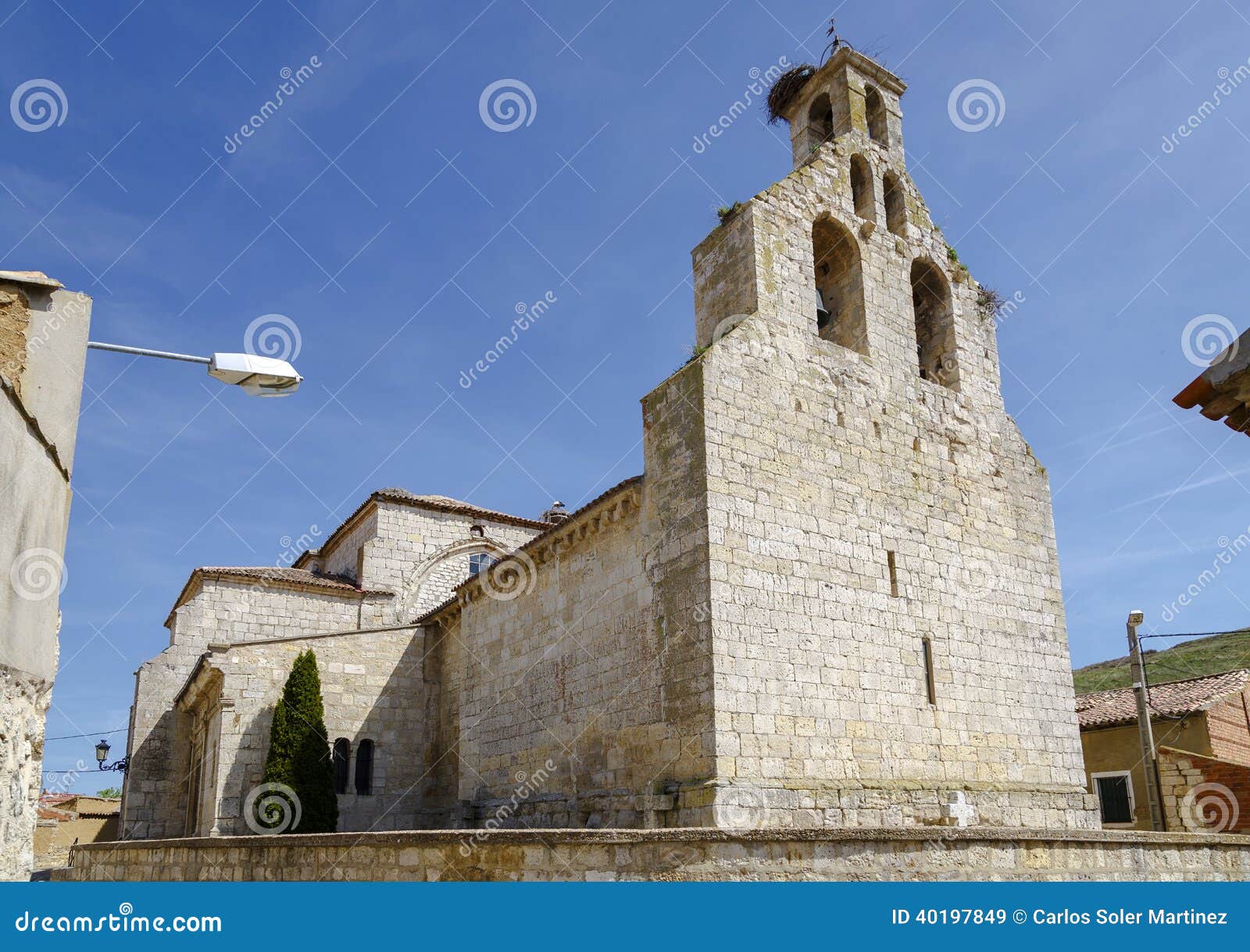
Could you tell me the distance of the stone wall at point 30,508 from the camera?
3.98 meters

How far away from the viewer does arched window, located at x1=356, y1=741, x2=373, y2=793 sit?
18.6 m

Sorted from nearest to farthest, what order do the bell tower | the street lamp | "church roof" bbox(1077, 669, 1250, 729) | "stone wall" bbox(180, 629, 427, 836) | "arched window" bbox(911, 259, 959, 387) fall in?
the street lamp, "arched window" bbox(911, 259, 959, 387), the bell tower, "stone wall" bbox(180, 629, 427, 836), "church roof" bbox(1077, 669, 1250, 729)

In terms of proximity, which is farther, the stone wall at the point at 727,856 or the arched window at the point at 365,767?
the arched window at the point at 365,767

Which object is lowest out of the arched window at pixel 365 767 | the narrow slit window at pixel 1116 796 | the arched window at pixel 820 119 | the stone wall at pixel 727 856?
the stone wall at pixel 727 856

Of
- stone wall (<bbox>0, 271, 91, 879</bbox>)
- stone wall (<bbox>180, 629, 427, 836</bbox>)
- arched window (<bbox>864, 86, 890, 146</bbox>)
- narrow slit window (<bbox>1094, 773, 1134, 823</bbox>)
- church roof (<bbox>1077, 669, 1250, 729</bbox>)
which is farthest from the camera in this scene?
narrow slit window (<bbox>1094, 773, 1134, 823</bbox>)

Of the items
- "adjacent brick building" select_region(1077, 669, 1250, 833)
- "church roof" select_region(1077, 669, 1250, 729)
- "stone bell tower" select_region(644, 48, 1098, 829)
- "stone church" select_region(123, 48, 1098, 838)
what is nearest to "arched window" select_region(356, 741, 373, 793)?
"stone church" select_region(123, 48, 1098, 838)

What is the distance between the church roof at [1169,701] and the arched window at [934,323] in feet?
24.8

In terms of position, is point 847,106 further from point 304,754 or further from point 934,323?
point 304,754

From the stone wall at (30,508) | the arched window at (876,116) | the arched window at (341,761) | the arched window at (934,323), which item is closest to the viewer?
the stone wall at (30,508)

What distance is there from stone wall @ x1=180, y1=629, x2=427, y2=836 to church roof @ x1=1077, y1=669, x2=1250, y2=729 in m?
12.8

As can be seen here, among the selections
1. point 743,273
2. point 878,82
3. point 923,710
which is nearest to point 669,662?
point 923,710

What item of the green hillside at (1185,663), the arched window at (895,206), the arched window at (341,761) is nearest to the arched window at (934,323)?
the arched window at (895,206)

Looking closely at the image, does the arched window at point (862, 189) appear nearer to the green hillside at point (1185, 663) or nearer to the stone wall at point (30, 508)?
the stone wall at point (30, 508)

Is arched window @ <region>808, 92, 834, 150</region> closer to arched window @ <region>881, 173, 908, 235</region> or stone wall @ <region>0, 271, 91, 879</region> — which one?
arched window @ <region>881, 173, 908, 235</region>
